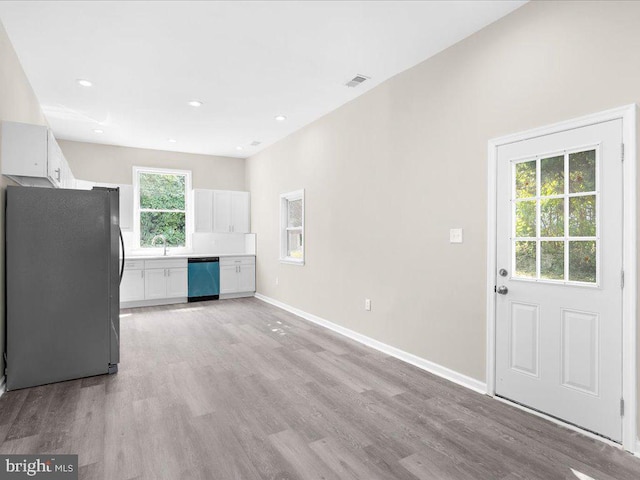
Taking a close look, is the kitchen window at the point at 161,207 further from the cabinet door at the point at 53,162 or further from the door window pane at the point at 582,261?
the door window pane at the point at 582,261

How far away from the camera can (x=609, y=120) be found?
7.12 feet

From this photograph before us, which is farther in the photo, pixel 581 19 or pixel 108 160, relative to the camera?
pixel 108 160

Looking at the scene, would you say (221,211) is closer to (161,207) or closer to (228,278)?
(161,207)

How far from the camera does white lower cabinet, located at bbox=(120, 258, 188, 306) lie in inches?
242

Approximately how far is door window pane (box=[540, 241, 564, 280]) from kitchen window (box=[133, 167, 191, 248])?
630 centimetres

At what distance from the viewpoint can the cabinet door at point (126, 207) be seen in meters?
6.52

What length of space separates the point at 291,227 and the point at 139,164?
328 cm

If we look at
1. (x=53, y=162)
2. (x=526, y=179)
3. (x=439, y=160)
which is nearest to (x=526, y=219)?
(x=526, y=179)

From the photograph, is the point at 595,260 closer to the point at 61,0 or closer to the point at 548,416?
the point at 548,416

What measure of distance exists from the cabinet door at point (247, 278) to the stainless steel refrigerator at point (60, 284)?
3.81 metres

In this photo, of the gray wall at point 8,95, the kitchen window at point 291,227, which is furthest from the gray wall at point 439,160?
the gray wall at point 8,95

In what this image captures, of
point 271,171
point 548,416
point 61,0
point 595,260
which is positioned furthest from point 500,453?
point 271,171

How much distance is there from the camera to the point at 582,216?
2316mm

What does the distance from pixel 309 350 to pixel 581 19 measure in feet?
11.7
